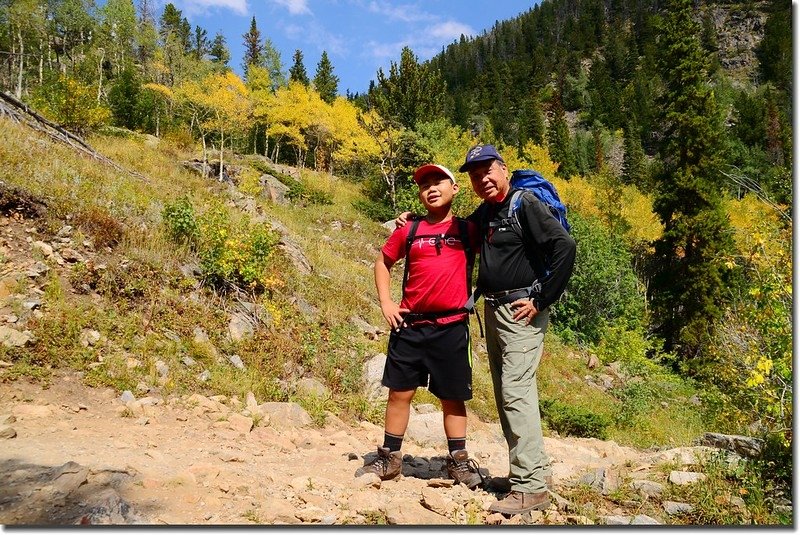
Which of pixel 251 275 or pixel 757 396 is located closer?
pixel 757 396

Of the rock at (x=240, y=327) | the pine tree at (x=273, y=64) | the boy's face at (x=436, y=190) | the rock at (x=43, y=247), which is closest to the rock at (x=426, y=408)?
the rock at (x=240, y=327)

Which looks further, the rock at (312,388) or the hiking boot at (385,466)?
the rock at (312,388)

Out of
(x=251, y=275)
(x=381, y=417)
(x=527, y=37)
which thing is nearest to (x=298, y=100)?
(x=251, y=275)

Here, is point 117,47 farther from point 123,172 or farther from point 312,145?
point 123,172

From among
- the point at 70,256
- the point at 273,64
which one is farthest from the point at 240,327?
the point at 273,64

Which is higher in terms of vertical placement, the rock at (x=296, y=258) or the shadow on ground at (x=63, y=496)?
the rock at (x=296, y=258)

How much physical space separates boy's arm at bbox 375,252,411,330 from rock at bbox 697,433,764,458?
8.07 ft

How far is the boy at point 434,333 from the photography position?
9.69ft

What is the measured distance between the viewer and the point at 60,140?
8562 millimetres

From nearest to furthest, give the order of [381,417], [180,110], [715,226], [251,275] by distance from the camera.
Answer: [381,417], [251,275], [715,226], [180,110]

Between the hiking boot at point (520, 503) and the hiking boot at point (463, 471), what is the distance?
389mm

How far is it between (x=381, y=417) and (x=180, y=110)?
33605mm

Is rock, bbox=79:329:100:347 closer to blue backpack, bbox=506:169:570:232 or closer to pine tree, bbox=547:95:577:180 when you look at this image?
blue backpack, bbox=506:169:570:232

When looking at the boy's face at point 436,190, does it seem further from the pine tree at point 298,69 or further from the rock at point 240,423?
the pine tree at point 298,69
